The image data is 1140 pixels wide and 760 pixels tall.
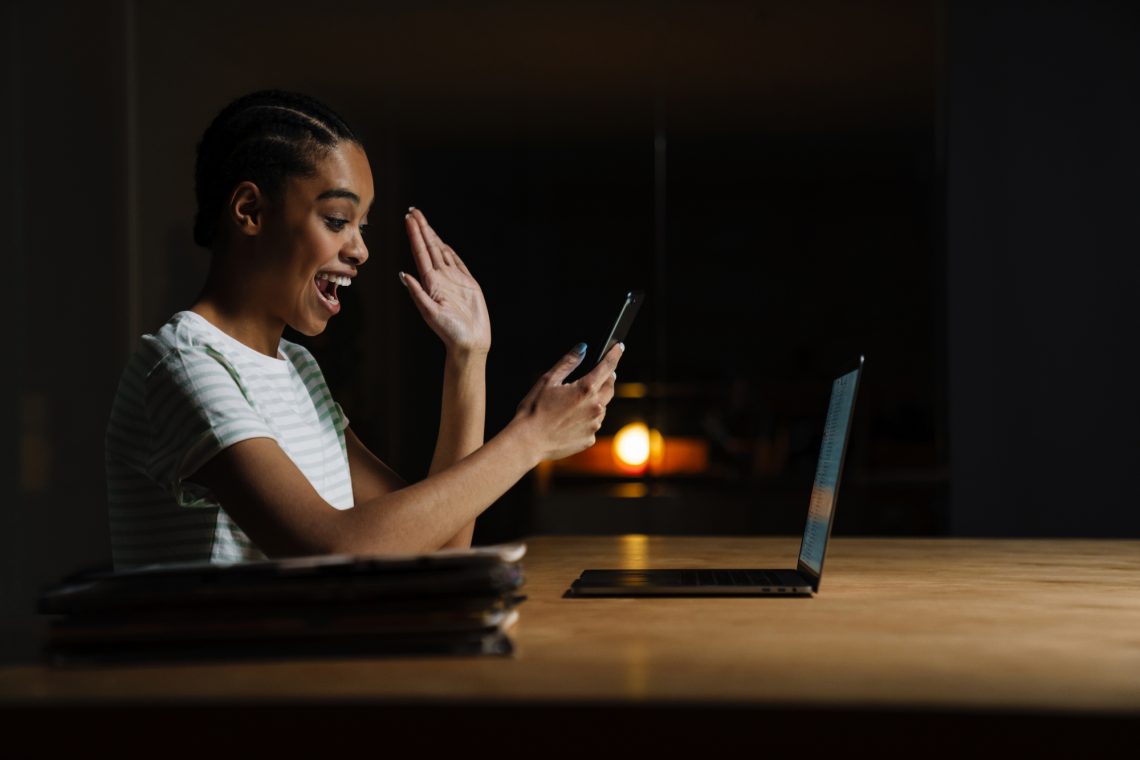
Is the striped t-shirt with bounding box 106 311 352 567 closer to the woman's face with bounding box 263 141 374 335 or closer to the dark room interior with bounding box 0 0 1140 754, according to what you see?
the woman's face with bounding box 263 141 374 335

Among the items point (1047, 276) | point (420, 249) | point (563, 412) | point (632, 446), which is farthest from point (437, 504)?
point (1047, 276)

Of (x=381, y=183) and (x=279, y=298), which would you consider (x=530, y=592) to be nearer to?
(x=279, y=298)

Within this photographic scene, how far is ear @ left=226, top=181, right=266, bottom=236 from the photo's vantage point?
1.41 meters

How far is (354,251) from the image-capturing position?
1.50m

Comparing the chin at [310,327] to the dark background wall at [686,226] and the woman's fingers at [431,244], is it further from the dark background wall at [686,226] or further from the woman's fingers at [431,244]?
the dark background wall at [686,226]

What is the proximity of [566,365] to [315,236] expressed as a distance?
0.33 meters

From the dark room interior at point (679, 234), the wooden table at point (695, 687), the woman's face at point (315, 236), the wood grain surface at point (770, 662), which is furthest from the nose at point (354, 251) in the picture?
the dark room interior at point (679, 234)

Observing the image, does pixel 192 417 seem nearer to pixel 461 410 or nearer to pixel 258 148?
pixel 258 148

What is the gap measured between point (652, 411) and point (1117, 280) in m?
1.52

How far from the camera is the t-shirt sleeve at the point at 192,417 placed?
1172 millimetres

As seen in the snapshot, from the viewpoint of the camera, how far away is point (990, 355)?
3.91m

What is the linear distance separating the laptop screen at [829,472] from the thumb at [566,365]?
0.29 m

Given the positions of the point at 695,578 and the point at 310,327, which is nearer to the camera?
the point at 695,578

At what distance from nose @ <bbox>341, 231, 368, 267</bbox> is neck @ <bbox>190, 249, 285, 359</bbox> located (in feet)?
Result: 0.39
